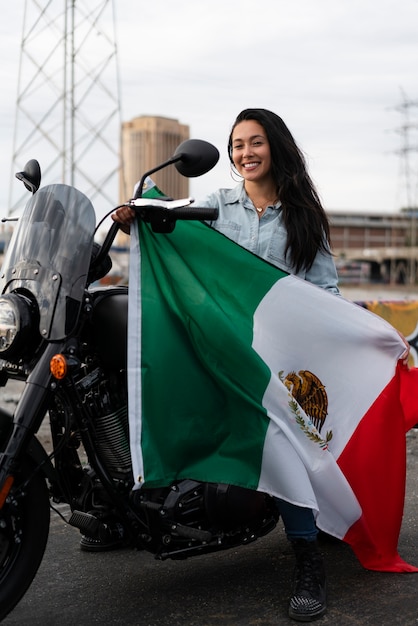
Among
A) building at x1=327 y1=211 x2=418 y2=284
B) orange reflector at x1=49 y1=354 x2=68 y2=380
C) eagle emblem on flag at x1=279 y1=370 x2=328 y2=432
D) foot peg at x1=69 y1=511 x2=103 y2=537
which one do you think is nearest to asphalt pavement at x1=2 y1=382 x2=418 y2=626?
foot peg at x1=69 y1=511 x2=103 y2=537

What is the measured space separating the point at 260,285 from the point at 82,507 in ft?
3.67

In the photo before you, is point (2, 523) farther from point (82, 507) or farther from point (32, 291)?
point (32, 291)

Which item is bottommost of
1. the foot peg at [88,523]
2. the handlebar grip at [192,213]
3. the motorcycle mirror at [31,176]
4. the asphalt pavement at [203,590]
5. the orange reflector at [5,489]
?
the asphalt pavement at [203,590]

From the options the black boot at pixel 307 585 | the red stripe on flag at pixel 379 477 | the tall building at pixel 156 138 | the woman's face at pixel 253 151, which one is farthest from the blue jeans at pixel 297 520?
the tall building at pixel 156 138

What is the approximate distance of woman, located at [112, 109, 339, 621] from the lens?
12.0 ft

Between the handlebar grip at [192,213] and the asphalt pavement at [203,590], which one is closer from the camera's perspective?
the handlebar grip at [192,213]

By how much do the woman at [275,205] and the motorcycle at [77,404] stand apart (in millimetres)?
717

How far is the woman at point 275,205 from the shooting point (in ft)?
12.0

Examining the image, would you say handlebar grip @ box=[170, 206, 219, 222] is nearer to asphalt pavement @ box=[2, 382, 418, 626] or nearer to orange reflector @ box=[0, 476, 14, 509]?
orange reflector @ box=[0, 476, 14, 509]

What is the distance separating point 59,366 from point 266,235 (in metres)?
1.25

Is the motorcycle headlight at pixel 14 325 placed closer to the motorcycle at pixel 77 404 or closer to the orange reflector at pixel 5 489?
the motorcycle at pixel 77 404

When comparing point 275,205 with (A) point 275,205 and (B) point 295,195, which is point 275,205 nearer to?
(A) point 275,205

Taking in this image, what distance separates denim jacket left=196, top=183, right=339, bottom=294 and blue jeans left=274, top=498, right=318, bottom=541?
975 millimetres

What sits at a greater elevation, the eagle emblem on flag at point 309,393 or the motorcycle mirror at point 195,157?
the motorcycle mirror at point 195,157
